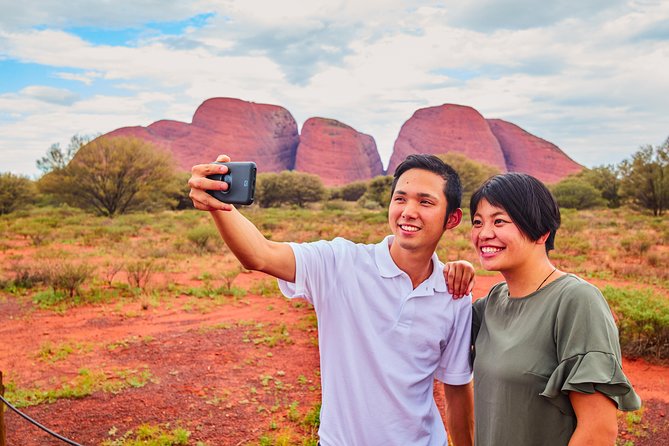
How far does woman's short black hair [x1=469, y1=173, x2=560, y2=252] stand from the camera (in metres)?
1.58

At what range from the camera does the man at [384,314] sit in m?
1.62

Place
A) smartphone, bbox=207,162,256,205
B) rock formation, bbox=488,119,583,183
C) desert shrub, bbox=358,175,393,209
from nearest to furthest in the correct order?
smartphone, bbox=207,162,256,205
desert shrub, bbox=358,175,393,209
rock formation, bbox=488,119,583,183

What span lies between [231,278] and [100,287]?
2241 millimetres

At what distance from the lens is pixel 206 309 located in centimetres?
776

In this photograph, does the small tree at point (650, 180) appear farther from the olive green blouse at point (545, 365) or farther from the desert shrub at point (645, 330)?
the olive green blouse at point (545, 365)

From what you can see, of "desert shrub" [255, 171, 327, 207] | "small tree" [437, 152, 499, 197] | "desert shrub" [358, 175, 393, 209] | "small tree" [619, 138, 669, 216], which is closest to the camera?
"small tree" [619, 138, 669, 216]

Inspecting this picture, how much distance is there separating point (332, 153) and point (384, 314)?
321 feet

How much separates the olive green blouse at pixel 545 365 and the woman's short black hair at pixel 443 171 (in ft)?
1.33

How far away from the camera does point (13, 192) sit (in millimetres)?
29219

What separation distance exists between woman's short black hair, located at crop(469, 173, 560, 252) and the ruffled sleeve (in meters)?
0.39

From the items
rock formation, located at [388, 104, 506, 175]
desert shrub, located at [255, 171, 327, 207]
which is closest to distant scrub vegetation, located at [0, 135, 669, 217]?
desert shrub, located at [255, 171, 327, 207]

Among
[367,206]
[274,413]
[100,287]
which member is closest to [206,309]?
[100,287]

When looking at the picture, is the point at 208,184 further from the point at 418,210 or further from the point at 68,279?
the point at 68,279

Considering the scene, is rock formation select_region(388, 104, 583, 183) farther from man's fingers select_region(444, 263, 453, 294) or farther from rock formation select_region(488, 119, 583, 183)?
man's fingers select_region(444, 263, 453, 294)
